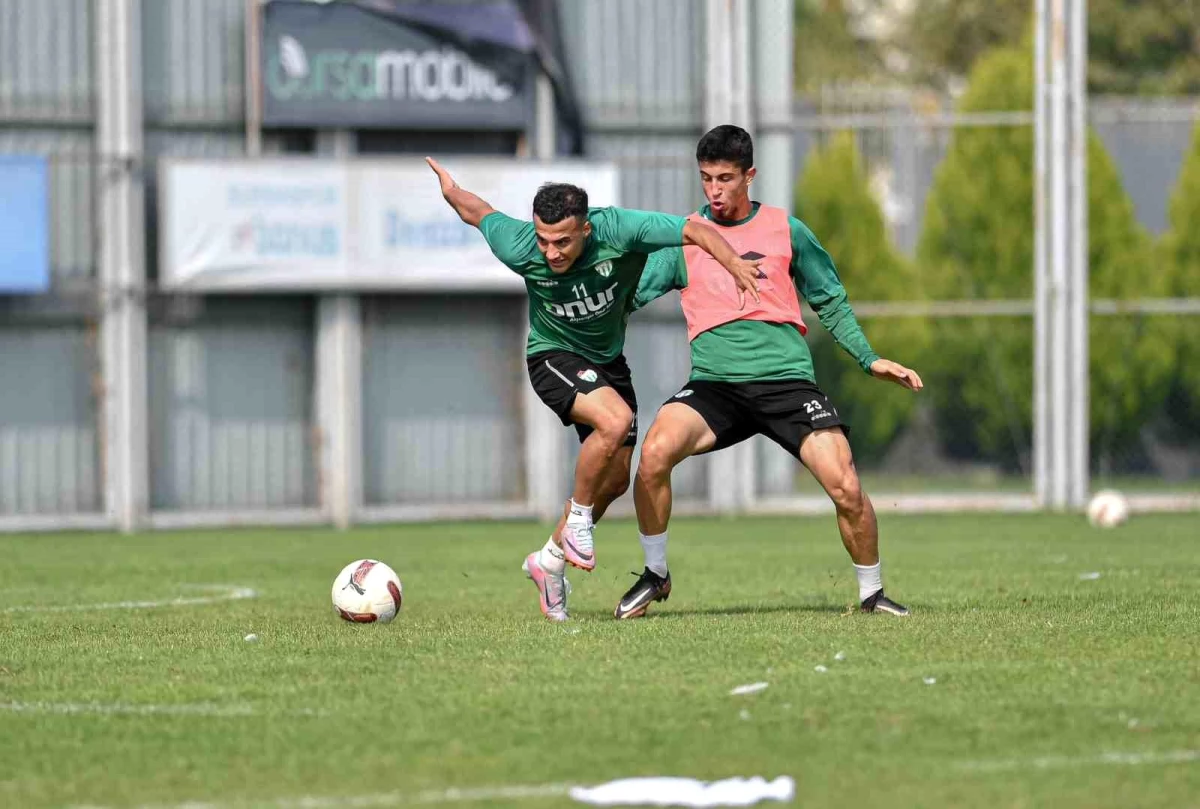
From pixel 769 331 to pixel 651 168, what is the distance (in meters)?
12.5

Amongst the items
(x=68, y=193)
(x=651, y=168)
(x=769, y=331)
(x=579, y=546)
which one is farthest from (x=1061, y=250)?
(x=579, y=546)

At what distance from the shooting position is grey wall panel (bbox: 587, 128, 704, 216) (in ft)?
70.8

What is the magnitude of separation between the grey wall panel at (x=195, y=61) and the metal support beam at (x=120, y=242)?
0.29 m

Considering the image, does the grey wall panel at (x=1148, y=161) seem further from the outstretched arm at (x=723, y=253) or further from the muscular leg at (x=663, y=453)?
the outstretched arm at (x=723, y=253)

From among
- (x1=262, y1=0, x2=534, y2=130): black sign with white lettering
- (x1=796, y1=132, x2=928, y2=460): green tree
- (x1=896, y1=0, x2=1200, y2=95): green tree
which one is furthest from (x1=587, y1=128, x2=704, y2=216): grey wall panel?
(x1=896, y1=0, x2=1200, y2=95): green tree

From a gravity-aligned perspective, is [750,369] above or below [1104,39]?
below

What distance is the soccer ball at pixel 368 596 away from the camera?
9.22 metres

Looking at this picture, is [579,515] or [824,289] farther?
[824,289]

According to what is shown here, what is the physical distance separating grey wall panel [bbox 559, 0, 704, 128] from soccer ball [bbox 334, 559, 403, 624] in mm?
12818

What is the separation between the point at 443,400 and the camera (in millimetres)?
21281

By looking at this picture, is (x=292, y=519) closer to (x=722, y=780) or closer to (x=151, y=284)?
(x=151, y=284)

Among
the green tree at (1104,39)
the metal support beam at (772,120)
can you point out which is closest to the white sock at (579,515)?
the metal support beam at (772,120)

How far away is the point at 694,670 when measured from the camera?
7117mm

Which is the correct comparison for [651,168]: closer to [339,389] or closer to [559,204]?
[339,389]
